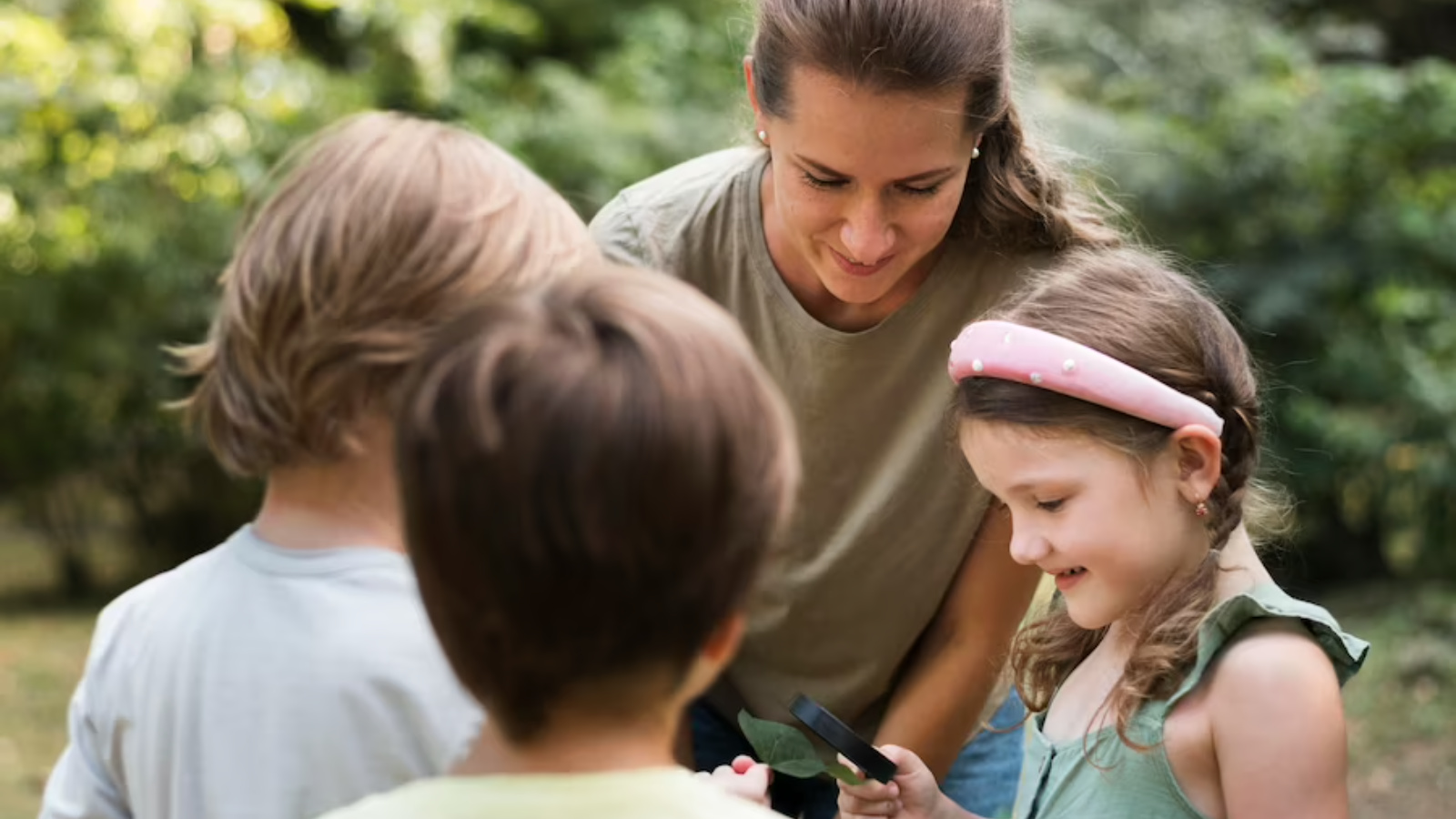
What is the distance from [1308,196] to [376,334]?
6224mm

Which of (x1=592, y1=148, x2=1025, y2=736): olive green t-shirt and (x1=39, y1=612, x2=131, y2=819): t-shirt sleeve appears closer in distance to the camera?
(x1=39, y1=612, x2=131, y2=819): t-shirt sleeve

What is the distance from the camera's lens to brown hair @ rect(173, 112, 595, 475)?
1.98 m

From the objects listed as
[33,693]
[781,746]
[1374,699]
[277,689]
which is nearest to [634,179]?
[33,693]

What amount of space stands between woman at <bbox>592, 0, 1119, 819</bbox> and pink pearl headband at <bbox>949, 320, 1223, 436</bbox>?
33cm

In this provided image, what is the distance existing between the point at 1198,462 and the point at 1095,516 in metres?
0.17

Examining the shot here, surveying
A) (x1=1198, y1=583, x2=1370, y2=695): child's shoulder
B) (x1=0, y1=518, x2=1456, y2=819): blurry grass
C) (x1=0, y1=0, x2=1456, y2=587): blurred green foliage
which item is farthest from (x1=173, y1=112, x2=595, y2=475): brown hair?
(x1=0, y1=0, x2=1456, y2=587): blurred green foliage

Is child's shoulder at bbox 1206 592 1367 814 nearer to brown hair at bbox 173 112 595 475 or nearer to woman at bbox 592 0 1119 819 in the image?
woman at bbox 592 0 1119 819

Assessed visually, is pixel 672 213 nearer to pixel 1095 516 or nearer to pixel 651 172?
pixel 1095 516

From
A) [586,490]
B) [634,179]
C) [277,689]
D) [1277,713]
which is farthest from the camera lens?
[634,179]

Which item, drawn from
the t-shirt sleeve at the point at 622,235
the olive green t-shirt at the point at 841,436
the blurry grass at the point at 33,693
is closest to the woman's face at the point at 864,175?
the olive green t-shirt at the point at 841,436

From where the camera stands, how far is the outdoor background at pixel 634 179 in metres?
7.14

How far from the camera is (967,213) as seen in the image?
9.37 ft

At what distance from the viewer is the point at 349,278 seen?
1.98 metres

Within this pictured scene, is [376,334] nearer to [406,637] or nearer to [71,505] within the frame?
[406,637]
